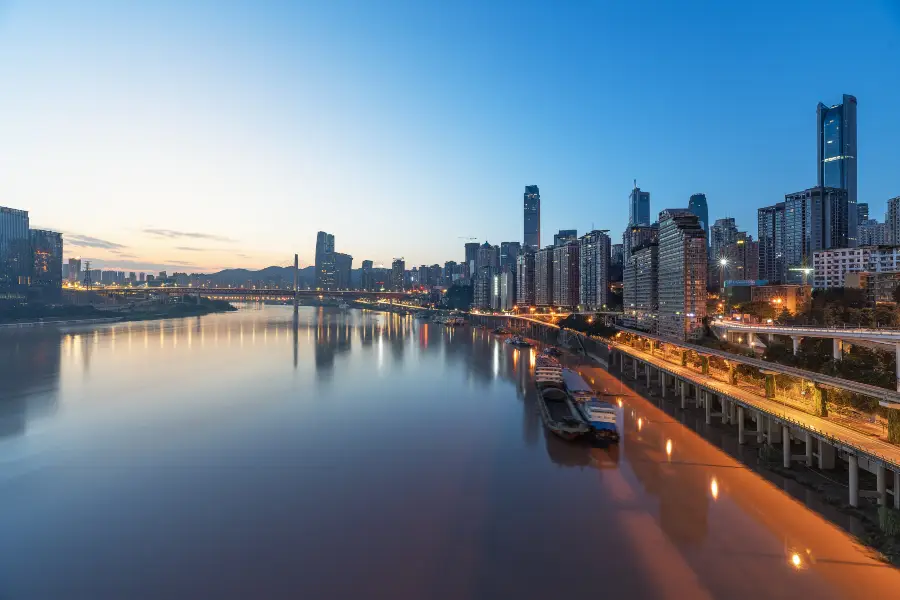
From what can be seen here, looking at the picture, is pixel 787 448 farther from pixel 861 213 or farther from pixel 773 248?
pixel 861 213

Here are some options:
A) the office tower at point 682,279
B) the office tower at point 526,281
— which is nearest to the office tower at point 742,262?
the office tower at point 526,281

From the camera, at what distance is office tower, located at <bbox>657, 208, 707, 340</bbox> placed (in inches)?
1569

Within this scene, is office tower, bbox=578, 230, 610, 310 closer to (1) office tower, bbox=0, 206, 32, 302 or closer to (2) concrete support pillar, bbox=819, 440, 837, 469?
(2) concrete support pillar, bbox=819, 440, 837, 469

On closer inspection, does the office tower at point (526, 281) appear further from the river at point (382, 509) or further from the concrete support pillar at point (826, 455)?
the concrete support pillar at point (826, 455)

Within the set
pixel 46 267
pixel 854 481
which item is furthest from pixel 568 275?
pixel 46 267

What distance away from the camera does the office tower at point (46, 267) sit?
9338cm

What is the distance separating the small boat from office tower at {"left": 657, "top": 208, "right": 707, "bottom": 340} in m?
17.5

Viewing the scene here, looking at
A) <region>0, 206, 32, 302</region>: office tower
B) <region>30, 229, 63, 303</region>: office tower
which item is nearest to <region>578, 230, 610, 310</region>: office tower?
<region>30, 229, 63, 303</region>: office tower

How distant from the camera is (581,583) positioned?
9.87 metres

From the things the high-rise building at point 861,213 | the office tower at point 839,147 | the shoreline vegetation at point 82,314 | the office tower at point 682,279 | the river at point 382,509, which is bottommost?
the river at point 382,509

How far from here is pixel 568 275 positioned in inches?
3907

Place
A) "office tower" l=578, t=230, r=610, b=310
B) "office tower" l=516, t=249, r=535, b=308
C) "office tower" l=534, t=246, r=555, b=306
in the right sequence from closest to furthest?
"office tower" l=578, t=230, r=610, b=310, "office tower" l=534, t=246, r=555, b=306, "office tower" l=516, t=249, r=535, b=308

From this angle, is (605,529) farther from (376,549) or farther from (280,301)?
(280,301)

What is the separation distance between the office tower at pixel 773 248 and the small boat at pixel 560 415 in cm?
8573
